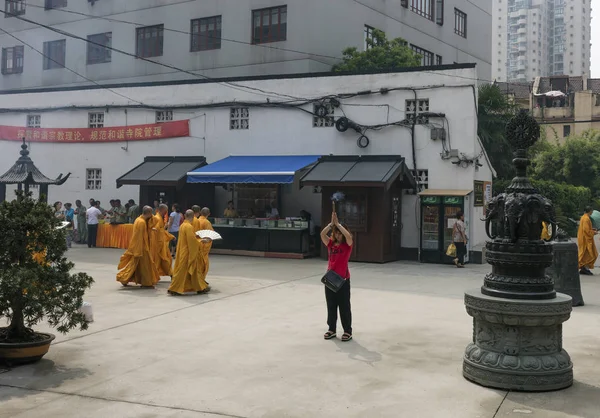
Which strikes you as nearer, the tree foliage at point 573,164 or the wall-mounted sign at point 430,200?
→ the wall-mounted sign at point 430,200

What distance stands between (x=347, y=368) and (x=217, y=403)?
69.9 inches

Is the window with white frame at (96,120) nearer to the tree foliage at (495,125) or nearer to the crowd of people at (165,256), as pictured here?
the crowd of people at (165,256)

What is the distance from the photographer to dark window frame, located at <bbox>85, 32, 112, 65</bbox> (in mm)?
32694

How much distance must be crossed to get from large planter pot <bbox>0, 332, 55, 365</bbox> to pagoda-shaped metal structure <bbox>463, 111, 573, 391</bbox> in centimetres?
478

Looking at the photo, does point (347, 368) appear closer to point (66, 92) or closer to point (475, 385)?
point (475, 385)

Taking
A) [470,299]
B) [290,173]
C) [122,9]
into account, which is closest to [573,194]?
[290,173]

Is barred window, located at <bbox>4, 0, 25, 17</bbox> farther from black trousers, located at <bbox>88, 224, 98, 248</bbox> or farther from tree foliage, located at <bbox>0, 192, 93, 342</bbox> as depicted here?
tree foliage, located at <bbox>0, 192, 93, 342</bbox>

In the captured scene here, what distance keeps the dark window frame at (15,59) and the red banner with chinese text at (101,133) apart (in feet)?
32.9

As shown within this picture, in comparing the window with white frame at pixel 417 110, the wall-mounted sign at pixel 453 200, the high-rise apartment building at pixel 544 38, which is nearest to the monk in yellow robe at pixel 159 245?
the wall-mounted sign at pixel 453 200

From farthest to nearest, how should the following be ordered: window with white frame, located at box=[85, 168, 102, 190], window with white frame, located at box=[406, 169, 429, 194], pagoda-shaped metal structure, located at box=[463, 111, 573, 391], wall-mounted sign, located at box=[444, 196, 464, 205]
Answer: window with white frame, located at box=[85, 168, 102, 190] < window with white frame, located at box=[406, 169, 429, 194] < wall-mounted sign, located at box=[444, 196, 464, 205] < pagoda-shaped metal structure, located at box=[463, 111, 573, 391]

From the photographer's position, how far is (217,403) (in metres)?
5.92

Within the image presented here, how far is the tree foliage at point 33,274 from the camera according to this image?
693 centimetres

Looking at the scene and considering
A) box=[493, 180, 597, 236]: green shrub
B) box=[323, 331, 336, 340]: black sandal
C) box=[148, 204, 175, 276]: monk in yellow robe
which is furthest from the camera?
box=[493, 180, 597, 236]: green shrub

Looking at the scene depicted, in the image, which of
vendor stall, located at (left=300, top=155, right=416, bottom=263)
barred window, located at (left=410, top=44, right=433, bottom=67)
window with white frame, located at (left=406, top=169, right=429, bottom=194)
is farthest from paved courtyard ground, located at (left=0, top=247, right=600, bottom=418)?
barred window, located at (left=410, top=44, right=433, bottom=67)
